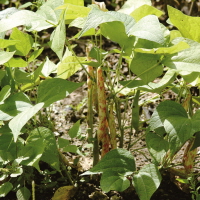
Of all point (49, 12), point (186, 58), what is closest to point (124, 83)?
point (186, 58)

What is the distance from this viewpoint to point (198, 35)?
3.09 ft

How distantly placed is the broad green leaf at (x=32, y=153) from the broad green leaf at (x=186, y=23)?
513 millimetres

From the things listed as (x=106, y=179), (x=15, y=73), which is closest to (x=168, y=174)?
(x=106, y=179)

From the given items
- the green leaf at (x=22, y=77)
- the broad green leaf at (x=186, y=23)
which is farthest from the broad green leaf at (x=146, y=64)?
the green leaf at (x=22, y=77)

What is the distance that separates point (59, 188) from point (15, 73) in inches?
16.9

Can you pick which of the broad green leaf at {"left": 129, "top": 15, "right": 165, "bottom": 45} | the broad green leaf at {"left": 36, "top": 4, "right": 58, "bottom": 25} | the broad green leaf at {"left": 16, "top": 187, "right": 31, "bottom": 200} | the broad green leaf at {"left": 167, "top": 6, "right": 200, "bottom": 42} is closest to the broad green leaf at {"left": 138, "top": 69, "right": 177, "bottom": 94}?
the broad green leaf at {"left": 167, "top": 6, "right": 200, "bottom": 42}

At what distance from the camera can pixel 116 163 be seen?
0.92 meters

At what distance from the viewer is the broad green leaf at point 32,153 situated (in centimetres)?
89

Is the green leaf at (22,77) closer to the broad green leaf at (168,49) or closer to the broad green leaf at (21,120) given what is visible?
the broad green leaf at (21,120)

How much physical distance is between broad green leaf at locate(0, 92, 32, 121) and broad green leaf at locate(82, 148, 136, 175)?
0.26 metres

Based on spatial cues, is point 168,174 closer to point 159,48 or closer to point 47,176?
point 47,176

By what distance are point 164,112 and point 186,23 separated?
267 mm

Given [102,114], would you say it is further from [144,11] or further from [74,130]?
[144,11]

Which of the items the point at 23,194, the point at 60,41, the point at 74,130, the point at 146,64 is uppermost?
the point at 60,41
